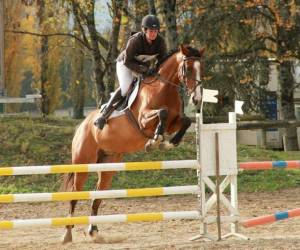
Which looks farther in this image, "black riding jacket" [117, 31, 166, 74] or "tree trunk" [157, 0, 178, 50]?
"tree trunk" [157, 0, 178, 50]

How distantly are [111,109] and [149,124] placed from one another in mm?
761

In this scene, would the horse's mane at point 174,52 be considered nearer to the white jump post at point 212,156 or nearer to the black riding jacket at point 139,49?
the black riding jacket at point 139,49

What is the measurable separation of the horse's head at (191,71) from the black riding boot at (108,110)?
104 cm

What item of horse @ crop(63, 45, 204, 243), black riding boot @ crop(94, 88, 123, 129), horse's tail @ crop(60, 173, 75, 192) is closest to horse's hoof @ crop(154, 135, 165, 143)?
horse @ crop(63, 45, 204, 243)

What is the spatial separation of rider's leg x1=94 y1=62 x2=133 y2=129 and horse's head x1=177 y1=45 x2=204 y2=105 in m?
0.90

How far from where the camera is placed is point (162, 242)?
715 centimetres

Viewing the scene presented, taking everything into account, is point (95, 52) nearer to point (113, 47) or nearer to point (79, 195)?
point (113, 47)

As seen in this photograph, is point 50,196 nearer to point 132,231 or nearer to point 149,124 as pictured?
point 149,124

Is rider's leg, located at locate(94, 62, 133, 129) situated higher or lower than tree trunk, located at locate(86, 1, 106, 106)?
lower

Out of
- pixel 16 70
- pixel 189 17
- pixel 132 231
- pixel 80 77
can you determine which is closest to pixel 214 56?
pixel 189 17

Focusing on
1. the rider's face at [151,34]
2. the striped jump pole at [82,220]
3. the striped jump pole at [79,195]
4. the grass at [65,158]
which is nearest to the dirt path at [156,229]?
the striped jump pole at [82,220]

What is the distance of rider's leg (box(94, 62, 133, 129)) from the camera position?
7.67 meters

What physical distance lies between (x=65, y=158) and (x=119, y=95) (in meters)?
6.62

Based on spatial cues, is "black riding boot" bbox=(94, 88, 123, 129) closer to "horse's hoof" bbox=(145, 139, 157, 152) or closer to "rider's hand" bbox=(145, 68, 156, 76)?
"rider's hand" bbox=(145, 68, 156, 76)
